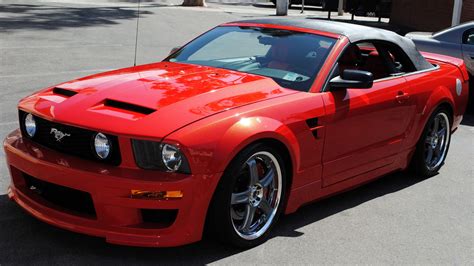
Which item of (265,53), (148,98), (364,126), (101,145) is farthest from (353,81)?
(101,145)

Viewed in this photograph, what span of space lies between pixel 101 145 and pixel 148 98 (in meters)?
0.51

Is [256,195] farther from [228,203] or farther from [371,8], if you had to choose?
[371,8]

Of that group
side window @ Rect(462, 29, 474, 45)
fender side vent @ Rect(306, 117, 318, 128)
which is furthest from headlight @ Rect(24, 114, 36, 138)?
side window @ Rect(462, 29, 474, 45)

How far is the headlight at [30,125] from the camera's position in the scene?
4094 millimetres

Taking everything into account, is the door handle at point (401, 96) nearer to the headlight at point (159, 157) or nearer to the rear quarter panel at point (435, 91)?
the rear quarter panel at point (435, 91)

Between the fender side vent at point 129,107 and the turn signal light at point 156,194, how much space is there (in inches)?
20.6

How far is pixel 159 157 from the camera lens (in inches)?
142

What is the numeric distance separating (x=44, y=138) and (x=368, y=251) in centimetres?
233

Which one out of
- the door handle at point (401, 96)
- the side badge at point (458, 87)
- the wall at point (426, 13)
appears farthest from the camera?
the wall at point (426, 13)

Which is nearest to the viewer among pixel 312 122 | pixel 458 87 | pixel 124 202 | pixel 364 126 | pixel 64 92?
pixel 124 202

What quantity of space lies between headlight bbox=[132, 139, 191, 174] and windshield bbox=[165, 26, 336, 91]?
1.31 metres

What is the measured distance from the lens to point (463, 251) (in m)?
4.36

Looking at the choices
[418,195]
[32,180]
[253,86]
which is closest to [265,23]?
[253,86]

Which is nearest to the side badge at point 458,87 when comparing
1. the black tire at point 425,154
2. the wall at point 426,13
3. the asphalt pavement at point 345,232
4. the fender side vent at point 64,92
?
the black tire at point 425,154
